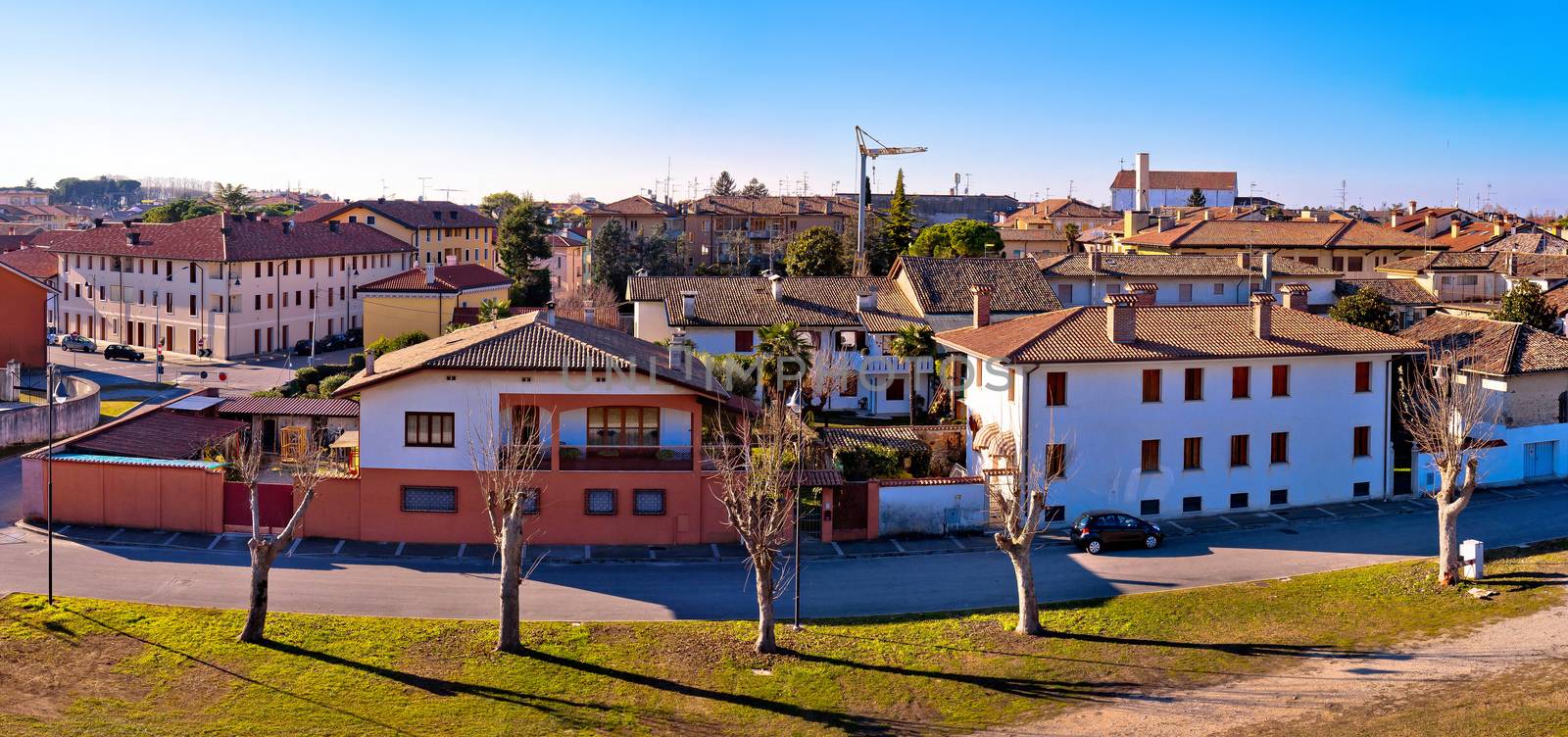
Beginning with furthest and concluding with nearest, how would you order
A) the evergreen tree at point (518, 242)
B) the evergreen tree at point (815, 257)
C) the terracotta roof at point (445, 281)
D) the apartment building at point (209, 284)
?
the evergreen tree at point (518, 242)
the evergreen tree at point (815, 257)
the terracotta roof at point (445, 281)
the apartment building at point (209, 284)

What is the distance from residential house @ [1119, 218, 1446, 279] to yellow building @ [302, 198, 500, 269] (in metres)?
55.3

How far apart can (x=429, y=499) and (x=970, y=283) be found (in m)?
31.6

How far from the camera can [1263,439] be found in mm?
39219

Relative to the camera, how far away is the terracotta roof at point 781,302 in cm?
5638

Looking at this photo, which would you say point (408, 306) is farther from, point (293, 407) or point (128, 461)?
point (128, 461)

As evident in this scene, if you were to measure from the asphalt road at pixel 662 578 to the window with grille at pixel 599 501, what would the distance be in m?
2.07

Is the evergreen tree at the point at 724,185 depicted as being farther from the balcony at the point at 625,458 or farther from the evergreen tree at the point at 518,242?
the balcony at the point at 625,458

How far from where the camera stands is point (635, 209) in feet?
357

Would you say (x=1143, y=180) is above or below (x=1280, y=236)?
above

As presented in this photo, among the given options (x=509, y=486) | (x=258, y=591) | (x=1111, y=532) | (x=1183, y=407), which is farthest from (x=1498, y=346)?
(x=258, y=591)

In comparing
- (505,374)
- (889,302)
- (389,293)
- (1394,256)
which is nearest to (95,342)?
(389,293)

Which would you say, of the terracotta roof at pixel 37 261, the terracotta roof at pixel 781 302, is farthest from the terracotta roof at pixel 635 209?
the terracotta roof at pixel 781 302

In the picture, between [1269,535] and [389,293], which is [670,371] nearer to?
[1269,535]

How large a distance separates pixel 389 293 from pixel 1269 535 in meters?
52.1
